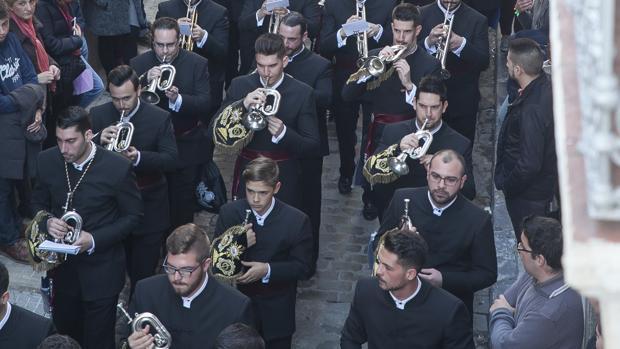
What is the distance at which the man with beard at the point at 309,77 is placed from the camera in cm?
1120

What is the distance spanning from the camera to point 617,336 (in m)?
4.19

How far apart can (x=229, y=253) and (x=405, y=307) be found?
145cm

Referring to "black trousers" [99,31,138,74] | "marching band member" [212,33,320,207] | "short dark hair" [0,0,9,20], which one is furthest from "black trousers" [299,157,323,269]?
"black trousers" [99,31,138,74]

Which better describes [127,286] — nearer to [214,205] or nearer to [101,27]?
[214,205]

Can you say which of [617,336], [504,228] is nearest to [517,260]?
[504,228]

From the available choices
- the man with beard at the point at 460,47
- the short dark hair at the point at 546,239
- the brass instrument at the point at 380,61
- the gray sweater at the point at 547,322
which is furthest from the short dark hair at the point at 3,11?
the gray sweater at the point at 547,322

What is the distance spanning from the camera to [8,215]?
425 inches

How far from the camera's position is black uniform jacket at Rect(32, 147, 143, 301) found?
30.3 ft

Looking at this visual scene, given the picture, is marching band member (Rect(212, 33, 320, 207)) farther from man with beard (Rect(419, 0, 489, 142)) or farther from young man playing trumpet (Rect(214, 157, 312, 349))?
man with beard (Rect(419, 0, 489, 142))

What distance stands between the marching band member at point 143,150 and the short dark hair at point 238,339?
10.4 ft

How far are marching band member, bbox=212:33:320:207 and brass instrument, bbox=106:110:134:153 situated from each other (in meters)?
0.72

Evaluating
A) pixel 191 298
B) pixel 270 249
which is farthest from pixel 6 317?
pixel 270 249

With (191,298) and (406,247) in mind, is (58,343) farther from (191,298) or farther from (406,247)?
(406,247)

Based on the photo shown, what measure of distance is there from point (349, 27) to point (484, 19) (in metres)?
1.35
